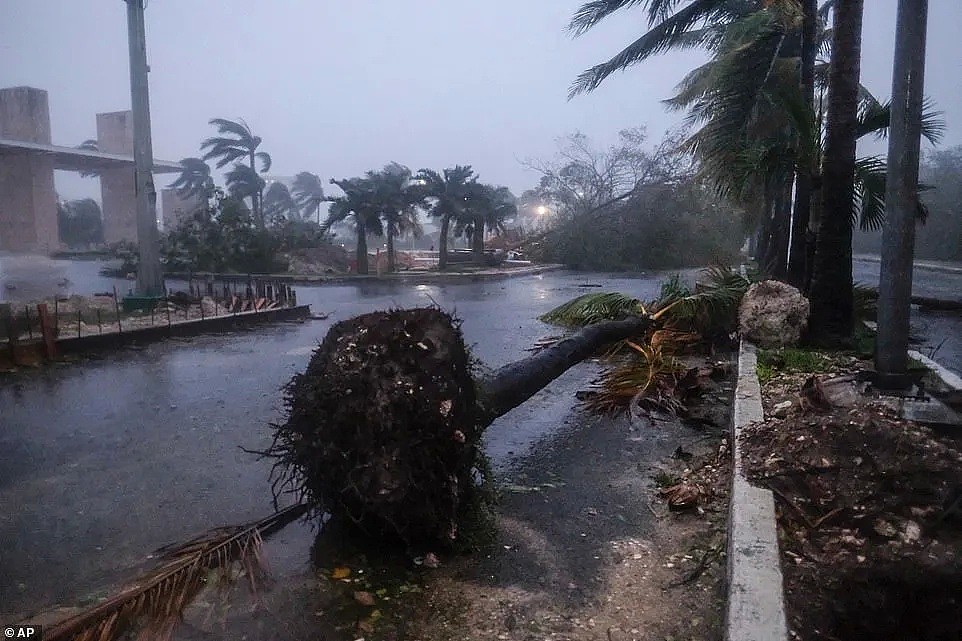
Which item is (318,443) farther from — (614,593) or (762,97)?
(762,97)

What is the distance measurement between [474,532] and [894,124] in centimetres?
412

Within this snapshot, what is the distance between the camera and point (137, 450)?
5461 mm

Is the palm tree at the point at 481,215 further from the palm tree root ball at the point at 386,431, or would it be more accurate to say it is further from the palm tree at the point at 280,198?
the palm tree at the point at 280,198

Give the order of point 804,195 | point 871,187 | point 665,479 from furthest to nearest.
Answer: point 804,195 → point 871,187 → point 665,479

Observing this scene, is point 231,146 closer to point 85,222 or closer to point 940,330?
point 85,222

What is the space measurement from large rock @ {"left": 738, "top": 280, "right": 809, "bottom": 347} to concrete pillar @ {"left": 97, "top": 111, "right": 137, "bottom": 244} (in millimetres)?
12812

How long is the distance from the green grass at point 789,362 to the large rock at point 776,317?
0.37 meters

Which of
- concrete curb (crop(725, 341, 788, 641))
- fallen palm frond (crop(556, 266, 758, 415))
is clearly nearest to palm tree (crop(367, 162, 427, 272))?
fallen palm frond (crop(556, 266, 758, 415))

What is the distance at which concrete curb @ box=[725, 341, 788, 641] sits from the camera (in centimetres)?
255

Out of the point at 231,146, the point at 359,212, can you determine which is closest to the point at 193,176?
the point at 231,146

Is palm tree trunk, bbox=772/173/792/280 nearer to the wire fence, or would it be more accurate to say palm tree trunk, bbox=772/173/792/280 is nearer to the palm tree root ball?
the wire fence

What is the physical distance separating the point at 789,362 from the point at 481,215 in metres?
29.7

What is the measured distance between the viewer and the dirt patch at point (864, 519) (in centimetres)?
285

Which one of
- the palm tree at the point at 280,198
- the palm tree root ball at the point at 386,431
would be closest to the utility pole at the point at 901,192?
the palm tree root ball at the point at 386,431
